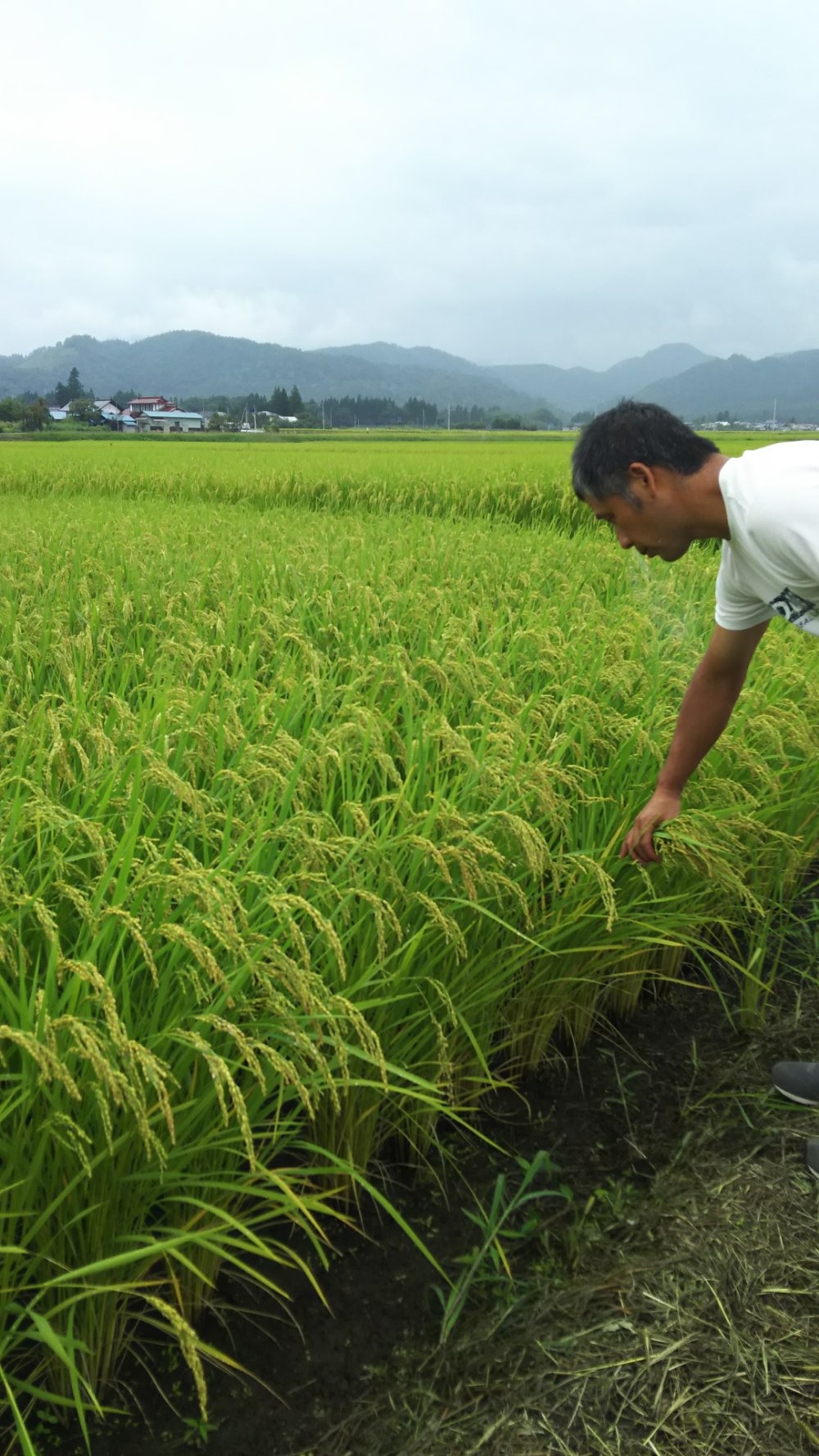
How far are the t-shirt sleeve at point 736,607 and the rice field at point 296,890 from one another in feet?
1.11

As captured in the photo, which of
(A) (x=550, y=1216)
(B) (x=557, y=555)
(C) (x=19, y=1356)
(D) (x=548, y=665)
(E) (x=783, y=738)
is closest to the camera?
(C) (x=19, y=1356)

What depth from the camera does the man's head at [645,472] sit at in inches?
80.7

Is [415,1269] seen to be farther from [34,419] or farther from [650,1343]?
[34,419]

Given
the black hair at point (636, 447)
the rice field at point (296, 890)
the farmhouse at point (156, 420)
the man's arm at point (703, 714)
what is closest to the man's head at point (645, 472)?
the black hair at point (636, 447)

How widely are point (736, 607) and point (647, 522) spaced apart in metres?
0.35

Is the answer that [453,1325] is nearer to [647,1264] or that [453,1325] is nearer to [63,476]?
[647,1264]

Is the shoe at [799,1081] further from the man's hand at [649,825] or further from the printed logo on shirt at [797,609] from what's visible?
the printed logo on shirt at [797,609]

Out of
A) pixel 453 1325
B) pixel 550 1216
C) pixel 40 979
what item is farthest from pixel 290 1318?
pixel 40 979

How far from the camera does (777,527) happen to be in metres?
1.90

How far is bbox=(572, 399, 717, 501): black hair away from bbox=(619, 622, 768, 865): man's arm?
44cm

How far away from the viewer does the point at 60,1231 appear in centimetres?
142

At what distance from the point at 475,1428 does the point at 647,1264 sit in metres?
0.48

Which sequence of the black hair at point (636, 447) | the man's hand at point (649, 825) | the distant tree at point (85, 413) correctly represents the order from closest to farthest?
Result: 1. the black hair at point (636, 447)
2. the man's hand at point (649, 825)
3. the distant tree at point (85, 413)

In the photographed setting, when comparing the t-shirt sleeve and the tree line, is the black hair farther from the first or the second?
the tree line
